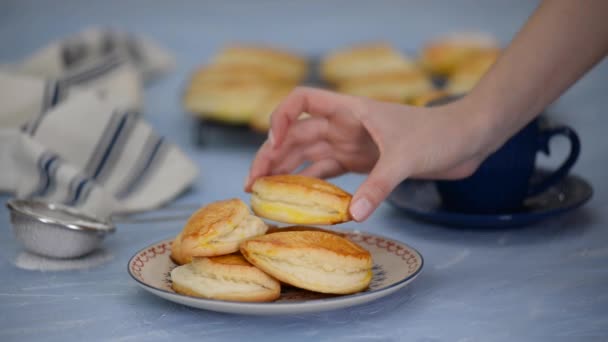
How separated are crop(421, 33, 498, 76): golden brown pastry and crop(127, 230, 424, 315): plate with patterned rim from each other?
1.49 m

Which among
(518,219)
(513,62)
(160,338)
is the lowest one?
(160,338)

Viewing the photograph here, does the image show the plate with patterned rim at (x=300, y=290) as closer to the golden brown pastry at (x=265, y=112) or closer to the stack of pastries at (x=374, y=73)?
the golden brown pastry at (x=265, y=112)

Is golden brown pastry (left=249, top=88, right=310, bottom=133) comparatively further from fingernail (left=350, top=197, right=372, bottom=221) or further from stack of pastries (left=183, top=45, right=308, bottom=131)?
fingernail (left=350, top=197, right=372, bottom=221)

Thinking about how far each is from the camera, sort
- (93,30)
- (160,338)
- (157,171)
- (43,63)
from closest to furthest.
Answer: (160,338), (157,171), (43,63), (93,30)

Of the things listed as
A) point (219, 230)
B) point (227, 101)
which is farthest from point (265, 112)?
point (219, 230)

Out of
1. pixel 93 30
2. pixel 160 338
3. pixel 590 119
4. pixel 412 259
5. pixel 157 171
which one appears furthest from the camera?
pixel 93 30

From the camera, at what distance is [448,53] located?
2.49m

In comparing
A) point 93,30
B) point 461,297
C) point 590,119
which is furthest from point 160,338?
point 93,30

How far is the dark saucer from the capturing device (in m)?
1.15

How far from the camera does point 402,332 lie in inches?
33.0

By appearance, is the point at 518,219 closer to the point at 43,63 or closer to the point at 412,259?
the point at 412,259

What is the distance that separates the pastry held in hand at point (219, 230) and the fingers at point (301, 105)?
0.62 ft

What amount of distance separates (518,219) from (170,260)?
53 centimetres

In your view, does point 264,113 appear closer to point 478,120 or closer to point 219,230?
point 478,120
